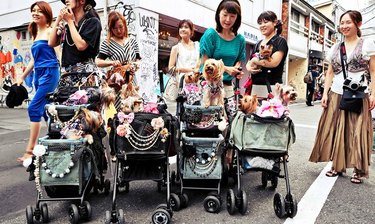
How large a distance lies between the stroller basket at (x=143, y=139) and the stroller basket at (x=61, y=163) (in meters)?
0.33

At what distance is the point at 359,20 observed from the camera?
143 inches

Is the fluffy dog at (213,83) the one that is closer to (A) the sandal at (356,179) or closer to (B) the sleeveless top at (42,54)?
(A) the sandal at (356,179)

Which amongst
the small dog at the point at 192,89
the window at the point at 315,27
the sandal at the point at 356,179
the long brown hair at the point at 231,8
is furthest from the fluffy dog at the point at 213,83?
the window at the point at 315,27

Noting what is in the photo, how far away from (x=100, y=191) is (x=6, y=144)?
326 cm

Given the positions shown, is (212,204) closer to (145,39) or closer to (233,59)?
(233,59)

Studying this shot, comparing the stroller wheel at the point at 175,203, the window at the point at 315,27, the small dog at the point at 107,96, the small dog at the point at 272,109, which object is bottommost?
the stroller wheel at the point at 175,203

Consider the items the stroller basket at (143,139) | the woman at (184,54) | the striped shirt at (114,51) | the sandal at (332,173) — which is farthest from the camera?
the woman at (184,54)

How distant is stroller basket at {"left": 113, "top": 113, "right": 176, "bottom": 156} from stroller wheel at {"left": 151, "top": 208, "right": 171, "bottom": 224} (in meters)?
0.46

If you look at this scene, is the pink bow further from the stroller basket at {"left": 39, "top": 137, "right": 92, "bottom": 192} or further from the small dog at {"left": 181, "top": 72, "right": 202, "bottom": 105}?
the small dog at {"left": 181, "top": 72, "right": 202, "bottom": 105}

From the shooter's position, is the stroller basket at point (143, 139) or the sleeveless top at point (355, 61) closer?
the stroller basket at point (143, 139)

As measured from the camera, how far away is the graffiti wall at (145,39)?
8867mm

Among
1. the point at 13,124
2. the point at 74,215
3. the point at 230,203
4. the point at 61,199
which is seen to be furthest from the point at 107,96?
the point at 13,124

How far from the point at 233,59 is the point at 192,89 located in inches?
23.7

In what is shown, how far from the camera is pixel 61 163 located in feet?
7.94
